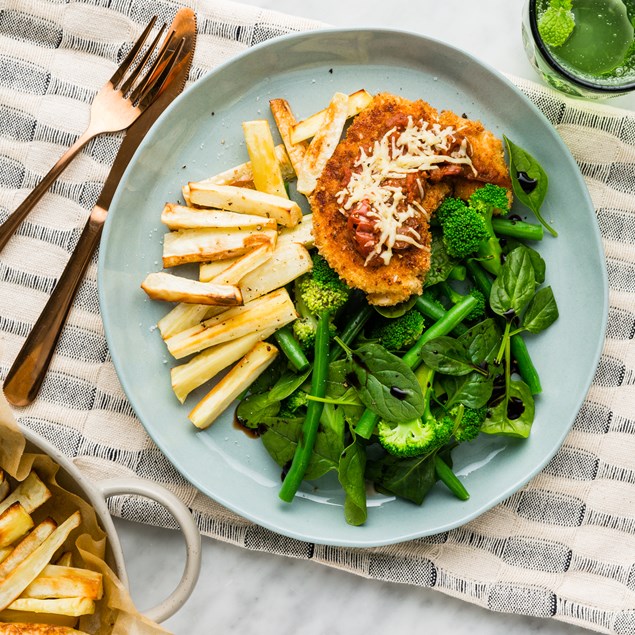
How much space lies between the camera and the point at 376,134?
2383 millimetres

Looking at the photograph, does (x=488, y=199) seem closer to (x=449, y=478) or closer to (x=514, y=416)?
(x=514, y=416)

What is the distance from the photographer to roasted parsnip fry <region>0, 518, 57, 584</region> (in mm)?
2049

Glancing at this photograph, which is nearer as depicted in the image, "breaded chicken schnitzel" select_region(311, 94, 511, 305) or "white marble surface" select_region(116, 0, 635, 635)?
"breaded chicken schnitzel" select_region(311, 94, 511, 305)

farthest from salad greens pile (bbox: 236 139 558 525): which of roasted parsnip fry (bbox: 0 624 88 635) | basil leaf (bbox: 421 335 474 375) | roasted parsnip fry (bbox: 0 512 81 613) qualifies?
roasted parsnip fry (bbox: 0 624 88 635)

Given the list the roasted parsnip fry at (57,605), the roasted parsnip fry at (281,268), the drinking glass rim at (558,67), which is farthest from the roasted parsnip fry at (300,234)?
the roasted parsnip fry at (57,605)

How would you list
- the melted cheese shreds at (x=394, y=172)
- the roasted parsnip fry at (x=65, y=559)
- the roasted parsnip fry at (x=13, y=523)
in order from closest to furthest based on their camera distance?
the roasted parsnip fry at (x=13, y=523) → the roasted parsnip fry at (x=65, y=559) → the melted cheese shreds at (x=394, y=172)

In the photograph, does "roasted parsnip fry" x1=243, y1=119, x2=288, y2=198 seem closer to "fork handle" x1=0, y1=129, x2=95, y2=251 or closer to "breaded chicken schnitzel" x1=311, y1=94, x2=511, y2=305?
"breaded chicken schnitzel" x1=311, y1=94, x2=511, y2=305

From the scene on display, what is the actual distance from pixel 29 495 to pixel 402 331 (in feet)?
4.19

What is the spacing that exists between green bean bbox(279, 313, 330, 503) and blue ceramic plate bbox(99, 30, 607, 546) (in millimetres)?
134

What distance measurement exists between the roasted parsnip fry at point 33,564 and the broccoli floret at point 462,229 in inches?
57.4

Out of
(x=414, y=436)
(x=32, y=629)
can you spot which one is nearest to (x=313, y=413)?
(x=414, y=436)

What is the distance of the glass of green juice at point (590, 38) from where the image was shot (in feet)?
8.13

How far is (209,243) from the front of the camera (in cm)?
241

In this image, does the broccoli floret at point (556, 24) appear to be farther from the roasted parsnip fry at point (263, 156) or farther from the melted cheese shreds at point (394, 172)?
the roasted parsnip fry at point (263, 156)
